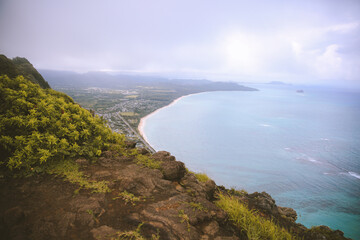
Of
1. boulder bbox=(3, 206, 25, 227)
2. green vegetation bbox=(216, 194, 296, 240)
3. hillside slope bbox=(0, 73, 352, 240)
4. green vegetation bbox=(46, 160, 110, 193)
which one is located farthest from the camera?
green vegetation bbox=(46, 160, 110, 193)

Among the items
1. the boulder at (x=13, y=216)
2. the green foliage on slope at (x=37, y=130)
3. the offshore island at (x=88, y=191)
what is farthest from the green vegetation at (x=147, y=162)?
the boulder at (x=13, y=216)

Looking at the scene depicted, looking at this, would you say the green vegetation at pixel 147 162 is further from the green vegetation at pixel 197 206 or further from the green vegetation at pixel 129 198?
the green vegetation at pixel 197 206

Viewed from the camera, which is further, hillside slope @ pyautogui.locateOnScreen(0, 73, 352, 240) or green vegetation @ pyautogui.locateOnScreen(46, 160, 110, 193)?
green vegetation @ pyautogui.locateOnScreen(46, 160, 110, 193)

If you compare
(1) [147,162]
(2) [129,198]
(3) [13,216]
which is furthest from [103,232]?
(1) [147,162]

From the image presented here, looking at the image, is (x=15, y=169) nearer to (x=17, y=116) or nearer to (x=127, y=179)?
(x=17, y=116)

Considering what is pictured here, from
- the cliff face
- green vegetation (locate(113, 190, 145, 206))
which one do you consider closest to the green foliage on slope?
the cliff face

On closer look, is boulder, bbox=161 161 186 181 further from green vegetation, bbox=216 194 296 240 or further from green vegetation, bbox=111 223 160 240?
green vegetation, bbox=111 223 160 240
